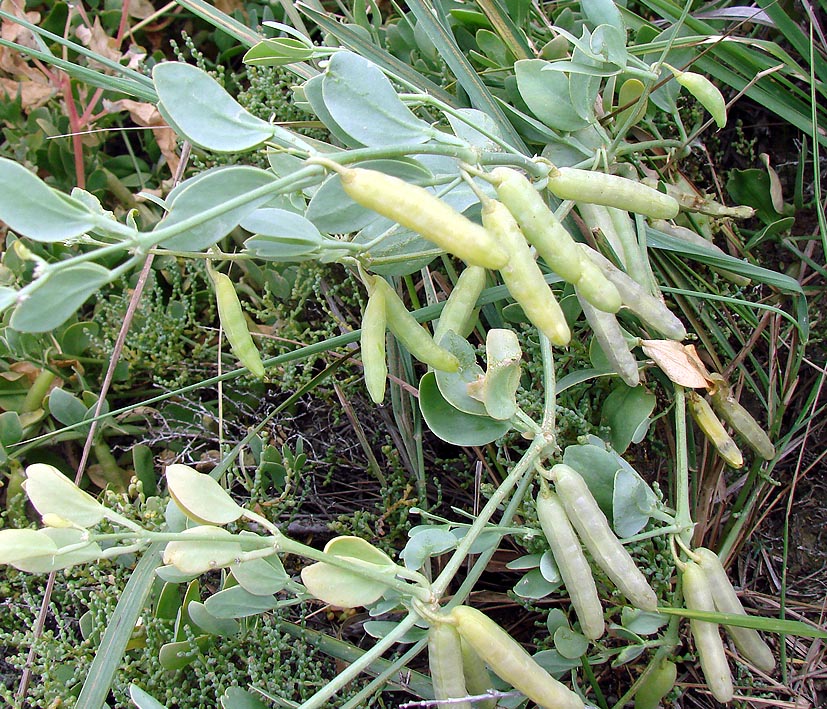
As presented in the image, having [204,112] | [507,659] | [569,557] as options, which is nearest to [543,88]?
[204,112]

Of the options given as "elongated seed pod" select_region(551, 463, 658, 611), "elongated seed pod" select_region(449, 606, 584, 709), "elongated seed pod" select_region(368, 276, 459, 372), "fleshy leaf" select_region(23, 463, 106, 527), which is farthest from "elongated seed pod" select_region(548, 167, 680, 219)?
"fleshy leaf" select_region(23, 463, 106, 527)

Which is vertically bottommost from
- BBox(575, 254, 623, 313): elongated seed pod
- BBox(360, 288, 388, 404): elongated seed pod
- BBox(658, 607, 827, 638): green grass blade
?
BBox(658, 607, 827, 638): green grass blade

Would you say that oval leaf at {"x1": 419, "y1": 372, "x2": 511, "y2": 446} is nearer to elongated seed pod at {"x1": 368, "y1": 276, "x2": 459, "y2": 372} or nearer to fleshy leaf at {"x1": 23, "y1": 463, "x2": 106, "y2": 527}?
elongated seed pod at {"x1": 368, "y1": 276, "x2": 459, "y2": 372}

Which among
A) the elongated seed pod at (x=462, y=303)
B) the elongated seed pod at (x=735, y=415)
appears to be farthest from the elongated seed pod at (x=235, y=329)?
the elongated seed pod at (x=735, y=415)

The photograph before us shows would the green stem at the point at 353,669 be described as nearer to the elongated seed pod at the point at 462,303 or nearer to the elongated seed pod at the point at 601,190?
the elongated seed pod at the point at 462,303

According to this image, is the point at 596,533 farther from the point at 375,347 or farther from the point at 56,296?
the point at 56,296

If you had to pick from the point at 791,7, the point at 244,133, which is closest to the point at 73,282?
the point at 244,133
